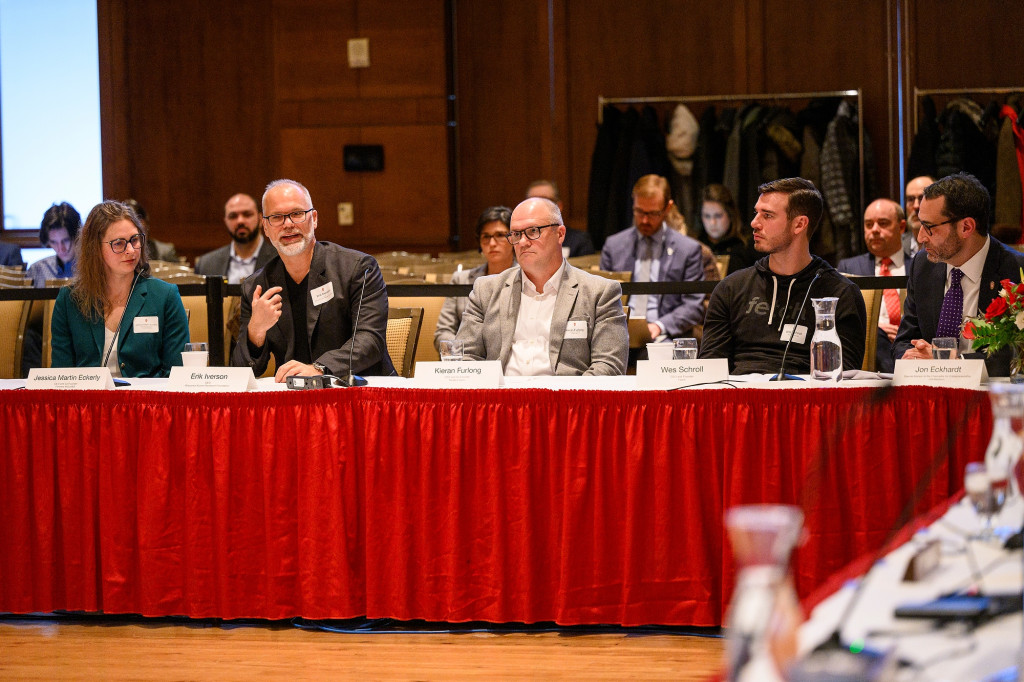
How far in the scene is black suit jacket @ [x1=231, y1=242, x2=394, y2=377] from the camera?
354 centimetres

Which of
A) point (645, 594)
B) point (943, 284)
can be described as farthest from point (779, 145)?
point (645, 594)

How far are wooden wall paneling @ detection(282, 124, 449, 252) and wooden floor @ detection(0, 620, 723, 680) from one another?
17.9ft

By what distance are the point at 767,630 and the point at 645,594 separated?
191cm

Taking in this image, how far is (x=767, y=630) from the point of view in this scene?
874 mm

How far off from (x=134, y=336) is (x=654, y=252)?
111 inches

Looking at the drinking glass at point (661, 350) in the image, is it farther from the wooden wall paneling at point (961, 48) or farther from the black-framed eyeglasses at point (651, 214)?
the wooden wall paneling at point (961, 48)

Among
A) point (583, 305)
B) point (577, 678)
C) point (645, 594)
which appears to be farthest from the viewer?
point (583, 305)

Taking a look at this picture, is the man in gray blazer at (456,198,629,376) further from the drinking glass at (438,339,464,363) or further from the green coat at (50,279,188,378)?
the green coat at (50,279,188,378)

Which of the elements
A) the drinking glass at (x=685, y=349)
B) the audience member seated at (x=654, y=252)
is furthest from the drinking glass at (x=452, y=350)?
the audience member seated at (x=654, y=252)

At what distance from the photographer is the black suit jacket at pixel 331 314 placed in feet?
11.6

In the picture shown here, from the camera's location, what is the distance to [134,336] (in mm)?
3562

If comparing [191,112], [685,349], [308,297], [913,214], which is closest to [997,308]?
[685,349]

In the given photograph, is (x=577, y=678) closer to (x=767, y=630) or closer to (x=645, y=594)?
(x=645, y=594)

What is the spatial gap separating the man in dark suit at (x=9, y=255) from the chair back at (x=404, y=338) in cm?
408
